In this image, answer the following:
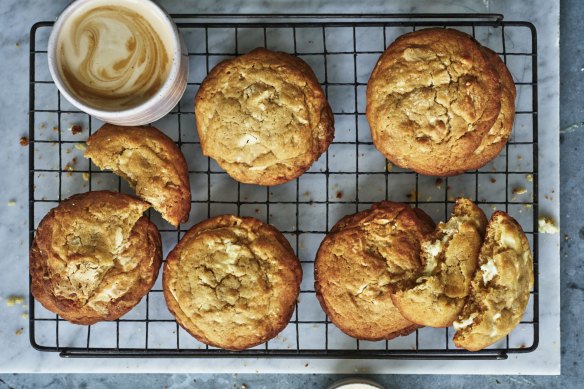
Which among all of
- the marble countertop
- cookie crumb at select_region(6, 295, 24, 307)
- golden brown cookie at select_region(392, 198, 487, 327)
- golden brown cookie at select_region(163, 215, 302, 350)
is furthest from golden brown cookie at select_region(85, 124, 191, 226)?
golden brown cookie at select_region(392, 198, 487, 327)

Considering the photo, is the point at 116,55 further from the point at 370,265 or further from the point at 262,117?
the point at 370,265

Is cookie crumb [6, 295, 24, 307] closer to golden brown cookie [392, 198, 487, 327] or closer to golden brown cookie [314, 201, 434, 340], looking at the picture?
golden brown cookie [314, 201, 434, 340]

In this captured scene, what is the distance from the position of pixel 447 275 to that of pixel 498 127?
59 centimetres

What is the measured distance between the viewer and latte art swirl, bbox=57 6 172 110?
83.3 inches

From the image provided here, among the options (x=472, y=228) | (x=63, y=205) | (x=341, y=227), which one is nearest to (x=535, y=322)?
(x=472, y=228)

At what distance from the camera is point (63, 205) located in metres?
2.22

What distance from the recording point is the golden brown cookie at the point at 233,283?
7.23ft

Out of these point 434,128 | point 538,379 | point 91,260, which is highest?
point 434,128

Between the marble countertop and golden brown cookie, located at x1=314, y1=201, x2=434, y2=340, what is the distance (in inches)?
15.1

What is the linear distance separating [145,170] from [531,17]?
1660 millimetres

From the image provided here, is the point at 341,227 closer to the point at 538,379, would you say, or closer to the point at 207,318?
the point at 207,318

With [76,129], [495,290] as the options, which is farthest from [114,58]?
[495,290]

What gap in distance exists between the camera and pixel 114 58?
2.13 metres

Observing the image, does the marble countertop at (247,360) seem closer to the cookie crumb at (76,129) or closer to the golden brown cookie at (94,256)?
the cookie crumb at (76,129)
